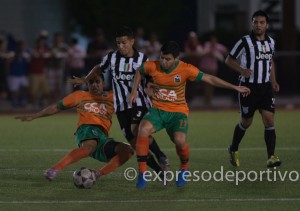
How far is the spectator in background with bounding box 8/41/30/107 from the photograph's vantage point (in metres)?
24.1

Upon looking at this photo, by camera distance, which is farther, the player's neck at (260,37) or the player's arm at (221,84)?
the player's neck at (260,37)

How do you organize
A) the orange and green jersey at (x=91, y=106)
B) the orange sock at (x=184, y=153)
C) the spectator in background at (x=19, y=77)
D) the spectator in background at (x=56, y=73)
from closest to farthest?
the orange sock at (x=184, y=153) → the orange and green jersey at (x=91, y=106) → the spectator in background at (x=19, y=77) → the spectator in background at (x=56, y=73)

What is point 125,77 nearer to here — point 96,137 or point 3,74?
point 96,137

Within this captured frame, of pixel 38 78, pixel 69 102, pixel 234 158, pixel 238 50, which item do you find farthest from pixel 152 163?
pixel 38 78

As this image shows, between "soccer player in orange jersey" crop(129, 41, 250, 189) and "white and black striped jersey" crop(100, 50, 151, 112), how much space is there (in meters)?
0.47

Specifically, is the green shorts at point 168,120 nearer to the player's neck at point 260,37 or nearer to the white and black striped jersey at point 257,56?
the white and black striped jersey at point 257,56

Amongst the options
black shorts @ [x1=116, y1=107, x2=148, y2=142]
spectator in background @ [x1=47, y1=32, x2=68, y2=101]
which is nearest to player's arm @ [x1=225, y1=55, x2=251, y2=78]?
black shorts @ [x1=116, y1=107, x2=148, y2=142]

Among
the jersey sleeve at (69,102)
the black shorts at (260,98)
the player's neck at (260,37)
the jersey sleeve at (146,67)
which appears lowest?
the black shorts at (260,98)

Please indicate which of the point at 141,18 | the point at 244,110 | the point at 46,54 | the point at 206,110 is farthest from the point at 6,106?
the point at 244,110

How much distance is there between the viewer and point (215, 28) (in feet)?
114

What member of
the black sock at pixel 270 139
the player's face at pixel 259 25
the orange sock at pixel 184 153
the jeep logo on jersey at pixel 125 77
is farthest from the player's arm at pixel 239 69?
the orange sock at pixel 184 153

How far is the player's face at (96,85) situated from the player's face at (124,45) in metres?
0.44

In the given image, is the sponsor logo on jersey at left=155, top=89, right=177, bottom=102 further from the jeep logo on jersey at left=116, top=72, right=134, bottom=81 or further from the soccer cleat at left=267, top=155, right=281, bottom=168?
the soccer cleat at left=267, top=155, right=281, bottom=168

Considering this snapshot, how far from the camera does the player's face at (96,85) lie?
12250mm
